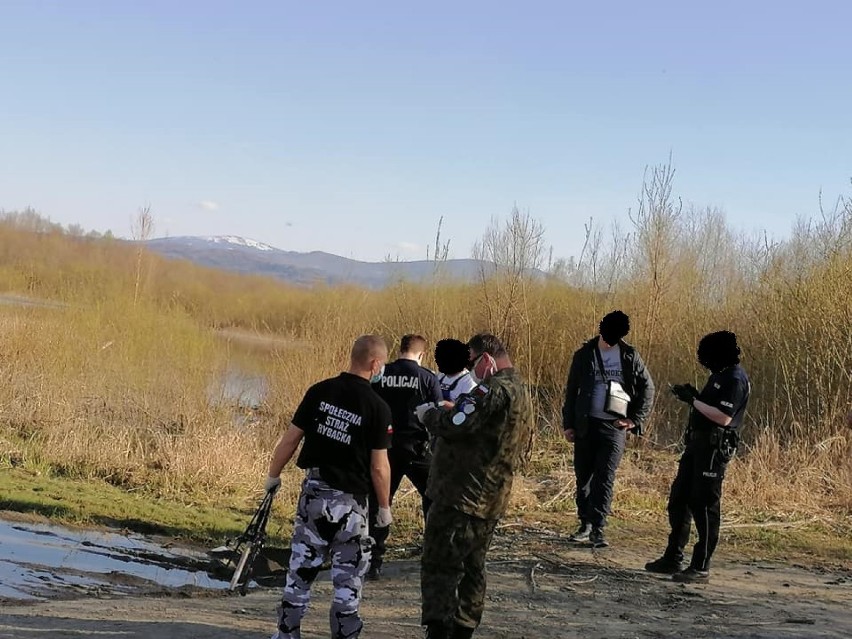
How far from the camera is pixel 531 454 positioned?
1261cm

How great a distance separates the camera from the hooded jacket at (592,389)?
287 inches

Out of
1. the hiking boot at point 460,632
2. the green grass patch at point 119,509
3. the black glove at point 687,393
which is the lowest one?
the green grass patch at point 119,509

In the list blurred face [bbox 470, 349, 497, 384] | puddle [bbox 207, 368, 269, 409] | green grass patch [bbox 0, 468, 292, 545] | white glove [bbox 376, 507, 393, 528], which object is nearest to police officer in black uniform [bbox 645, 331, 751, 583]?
blurred face [bbox 470, 349, 497, 384]

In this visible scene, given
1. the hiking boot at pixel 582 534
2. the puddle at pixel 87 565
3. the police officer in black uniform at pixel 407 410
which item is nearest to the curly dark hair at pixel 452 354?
the police officer in black uniform at pixel 407 410

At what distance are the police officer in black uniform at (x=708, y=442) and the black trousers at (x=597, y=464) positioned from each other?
0.73 metres

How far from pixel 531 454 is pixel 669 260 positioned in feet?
15.7

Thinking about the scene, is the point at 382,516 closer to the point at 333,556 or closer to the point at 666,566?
the point at 333,556

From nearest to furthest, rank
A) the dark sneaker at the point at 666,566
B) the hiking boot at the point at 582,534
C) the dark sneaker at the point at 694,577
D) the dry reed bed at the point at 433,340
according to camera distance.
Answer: the dark sneaker at the point at 694,577 → the dark sneaker at the point at 666,566 → the hiking boot at the point at 582,534 → the dry reed bed at the point at 433,340

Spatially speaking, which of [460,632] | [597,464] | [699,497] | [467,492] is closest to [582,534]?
[597,464]

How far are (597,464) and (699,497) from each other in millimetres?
1088

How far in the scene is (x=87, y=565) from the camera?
7.38 meters

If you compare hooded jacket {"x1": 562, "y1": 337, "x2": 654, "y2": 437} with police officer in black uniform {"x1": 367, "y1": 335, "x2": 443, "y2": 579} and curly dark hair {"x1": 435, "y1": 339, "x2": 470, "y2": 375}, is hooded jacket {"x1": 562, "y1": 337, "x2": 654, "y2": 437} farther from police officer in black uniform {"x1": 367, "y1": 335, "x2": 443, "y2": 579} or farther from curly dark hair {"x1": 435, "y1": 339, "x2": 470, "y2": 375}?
curly dark hair {"x1": 435, "y1": 339, "x2": 470, "y2": 375}

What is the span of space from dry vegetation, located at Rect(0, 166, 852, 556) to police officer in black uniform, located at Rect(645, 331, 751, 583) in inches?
120

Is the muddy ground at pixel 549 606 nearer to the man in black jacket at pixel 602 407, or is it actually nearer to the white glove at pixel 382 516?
the man in black jacket at pixel 602 407
